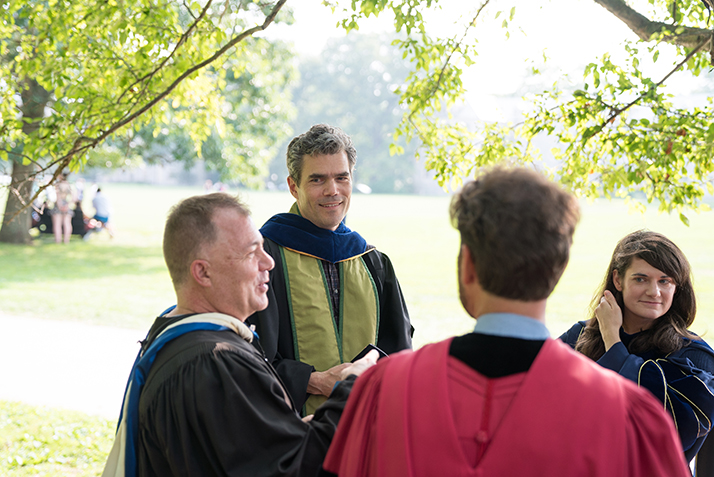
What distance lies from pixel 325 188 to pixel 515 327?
1683mm

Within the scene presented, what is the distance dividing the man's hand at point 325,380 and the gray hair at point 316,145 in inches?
37.7

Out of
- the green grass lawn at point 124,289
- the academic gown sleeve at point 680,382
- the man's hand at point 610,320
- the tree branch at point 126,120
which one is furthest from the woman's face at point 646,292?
the tree branch at point 126,120

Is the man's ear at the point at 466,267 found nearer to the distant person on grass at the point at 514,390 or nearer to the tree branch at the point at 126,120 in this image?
the distant person on grass at the point at 514,390

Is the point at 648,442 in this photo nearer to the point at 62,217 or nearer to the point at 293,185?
the point at 293,185

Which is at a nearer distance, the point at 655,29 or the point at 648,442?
the point at 648,442

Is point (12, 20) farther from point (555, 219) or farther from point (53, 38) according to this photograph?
point (555, 219)

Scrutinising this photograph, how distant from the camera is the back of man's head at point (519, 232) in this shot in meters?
1.27

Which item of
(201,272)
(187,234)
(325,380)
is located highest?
(187,234)

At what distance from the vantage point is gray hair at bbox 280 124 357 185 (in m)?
2.84

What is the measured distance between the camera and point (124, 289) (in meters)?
13.0

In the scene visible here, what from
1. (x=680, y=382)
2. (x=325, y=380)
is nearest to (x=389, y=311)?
(x=325, y=380)

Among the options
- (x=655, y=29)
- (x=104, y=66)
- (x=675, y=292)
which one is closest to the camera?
(x=675, y=292)

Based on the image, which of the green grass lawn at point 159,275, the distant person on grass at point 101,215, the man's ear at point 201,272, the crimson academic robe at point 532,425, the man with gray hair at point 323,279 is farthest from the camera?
the distant person on grass at point 101,215

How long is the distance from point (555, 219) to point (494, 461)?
0.53 m
